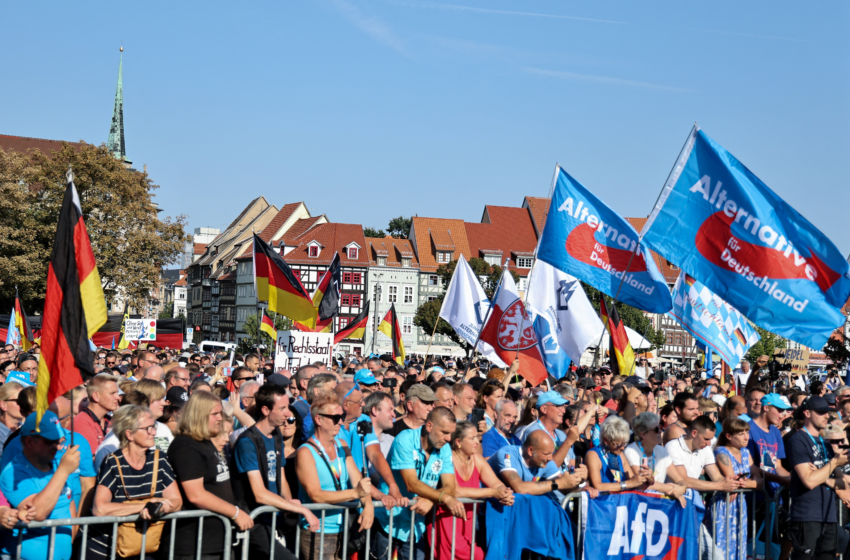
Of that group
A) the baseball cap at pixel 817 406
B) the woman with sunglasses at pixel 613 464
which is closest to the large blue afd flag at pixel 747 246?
the baseball cap at pixel 817 406

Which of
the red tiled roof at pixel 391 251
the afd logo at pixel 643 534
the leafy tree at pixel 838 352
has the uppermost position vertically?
the red tiled roof at pixel 391 251

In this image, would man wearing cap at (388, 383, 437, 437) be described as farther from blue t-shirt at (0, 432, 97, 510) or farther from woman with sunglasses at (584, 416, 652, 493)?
blue t-shirt at (0, 432, 97, 510)

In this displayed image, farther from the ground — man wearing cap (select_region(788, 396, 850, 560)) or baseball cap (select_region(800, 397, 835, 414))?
baseball cap (select_region(800, 397, 835, 414))

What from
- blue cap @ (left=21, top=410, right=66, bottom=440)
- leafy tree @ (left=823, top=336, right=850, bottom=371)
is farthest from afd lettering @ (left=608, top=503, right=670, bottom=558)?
leafy tree @ (left=823, top=336, right=850, bottom=371)

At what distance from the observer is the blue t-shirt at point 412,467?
248 inches

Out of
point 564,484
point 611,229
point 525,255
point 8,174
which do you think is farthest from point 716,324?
point 525,255

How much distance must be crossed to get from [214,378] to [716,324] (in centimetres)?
740

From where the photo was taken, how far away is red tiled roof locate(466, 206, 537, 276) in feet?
284

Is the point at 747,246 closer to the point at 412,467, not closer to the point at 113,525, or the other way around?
the point at 412,467

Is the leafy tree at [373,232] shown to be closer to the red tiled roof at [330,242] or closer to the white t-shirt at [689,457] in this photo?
the red tiled roof at [330,242]

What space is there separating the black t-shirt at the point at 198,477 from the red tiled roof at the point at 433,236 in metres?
80.9

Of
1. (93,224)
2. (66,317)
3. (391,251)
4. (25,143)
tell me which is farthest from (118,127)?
(66,317)

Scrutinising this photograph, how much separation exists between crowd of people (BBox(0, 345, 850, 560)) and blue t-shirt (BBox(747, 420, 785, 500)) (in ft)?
0.07

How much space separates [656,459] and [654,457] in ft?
0.07
